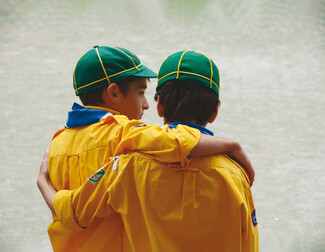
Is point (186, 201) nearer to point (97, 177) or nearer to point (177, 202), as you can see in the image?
point (177, 202)

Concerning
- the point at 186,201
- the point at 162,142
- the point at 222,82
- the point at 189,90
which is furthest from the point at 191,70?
the point at 222,82

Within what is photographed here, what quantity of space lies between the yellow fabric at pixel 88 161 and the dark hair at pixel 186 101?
3.5 inches

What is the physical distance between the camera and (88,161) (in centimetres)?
123

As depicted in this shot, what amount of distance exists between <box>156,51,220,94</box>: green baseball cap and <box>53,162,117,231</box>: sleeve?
0.95ft

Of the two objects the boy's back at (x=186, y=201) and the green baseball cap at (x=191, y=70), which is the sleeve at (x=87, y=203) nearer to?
the boy's back at (x=186, y=201)

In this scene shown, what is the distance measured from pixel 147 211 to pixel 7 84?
3364 mm

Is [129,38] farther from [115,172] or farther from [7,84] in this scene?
[115,172]

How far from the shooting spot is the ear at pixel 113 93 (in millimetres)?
1348

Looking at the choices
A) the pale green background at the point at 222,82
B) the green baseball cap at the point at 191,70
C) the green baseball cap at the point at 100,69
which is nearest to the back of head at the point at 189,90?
the green baseball cap at the point at 191,70

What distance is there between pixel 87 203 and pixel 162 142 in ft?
0.88

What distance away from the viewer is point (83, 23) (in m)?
5.27

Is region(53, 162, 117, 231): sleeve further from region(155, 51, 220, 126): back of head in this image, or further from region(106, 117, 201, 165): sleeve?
region(155, 51, 220, 126): back of head

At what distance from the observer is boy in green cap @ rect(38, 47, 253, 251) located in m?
1.04

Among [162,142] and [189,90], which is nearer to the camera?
[162,142]
